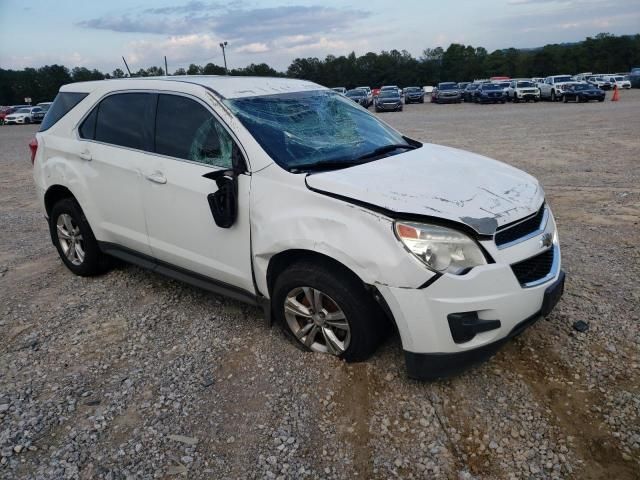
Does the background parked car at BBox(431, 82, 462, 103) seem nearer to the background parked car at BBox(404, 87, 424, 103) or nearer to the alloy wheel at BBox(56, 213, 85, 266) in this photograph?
the background parked car at BBox(404, 87, 424, 103)

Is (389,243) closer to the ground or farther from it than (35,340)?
farther from it

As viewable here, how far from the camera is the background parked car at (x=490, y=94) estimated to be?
36028 mm

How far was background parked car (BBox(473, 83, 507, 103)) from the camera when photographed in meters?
36.0

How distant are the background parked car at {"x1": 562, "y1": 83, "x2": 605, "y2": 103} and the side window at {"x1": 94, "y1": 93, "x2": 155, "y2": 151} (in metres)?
32.1

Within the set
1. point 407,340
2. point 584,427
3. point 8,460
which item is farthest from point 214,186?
point 584,427

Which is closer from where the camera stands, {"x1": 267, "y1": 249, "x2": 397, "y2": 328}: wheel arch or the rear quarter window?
{"x1": 267, "y1": 249, "x2": 397, "y2": 328}: wheel arch

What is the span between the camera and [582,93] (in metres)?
30.9

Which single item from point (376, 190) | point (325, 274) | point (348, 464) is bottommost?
point (348, 464)

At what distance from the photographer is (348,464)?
101 inches

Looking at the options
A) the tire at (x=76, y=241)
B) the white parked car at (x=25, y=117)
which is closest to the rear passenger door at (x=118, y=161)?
the tire at (x=76, y=241)

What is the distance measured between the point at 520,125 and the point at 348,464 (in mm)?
18189

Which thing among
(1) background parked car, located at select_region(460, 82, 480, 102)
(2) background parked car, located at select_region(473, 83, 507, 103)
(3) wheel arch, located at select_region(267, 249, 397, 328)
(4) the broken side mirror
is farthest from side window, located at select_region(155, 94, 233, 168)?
(1) background parked car, located at select_region(460, 82, 480, 102)

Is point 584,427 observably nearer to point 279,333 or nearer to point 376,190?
point 376,190

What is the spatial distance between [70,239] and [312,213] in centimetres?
300
